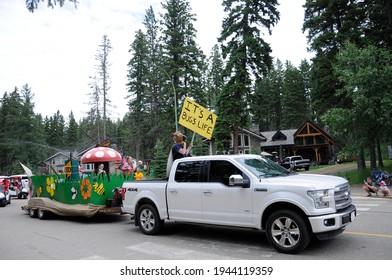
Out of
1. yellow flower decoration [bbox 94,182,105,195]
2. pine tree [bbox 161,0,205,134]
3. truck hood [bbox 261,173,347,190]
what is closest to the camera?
truck hood [bbox 261,173,347,190]

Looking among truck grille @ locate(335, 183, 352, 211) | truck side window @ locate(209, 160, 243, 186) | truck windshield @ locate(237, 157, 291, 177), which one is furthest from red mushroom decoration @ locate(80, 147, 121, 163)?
truck grille @ locate(335, 183, 352, 211)

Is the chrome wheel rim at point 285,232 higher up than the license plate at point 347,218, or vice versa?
the license plate at point 347,218

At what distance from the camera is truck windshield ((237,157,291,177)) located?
22.6 feet

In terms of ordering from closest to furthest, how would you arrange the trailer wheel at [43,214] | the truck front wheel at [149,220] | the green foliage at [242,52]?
the truck front wheel at [149,220] → the trailer wheel at [43,214] → the green foliage at [242,52]

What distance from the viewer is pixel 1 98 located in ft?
273

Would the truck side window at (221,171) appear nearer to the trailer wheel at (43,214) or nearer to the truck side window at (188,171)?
the truck side window at (188,171)

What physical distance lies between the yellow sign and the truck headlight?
17.0ft

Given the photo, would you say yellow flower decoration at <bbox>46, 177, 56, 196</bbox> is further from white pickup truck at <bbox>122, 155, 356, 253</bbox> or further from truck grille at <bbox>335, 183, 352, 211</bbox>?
truck grille at <bbox>335, 183, 352, 211</bbox>

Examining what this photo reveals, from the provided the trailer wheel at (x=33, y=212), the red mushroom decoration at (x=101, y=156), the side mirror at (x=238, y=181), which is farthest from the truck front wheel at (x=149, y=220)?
the red mushroom decoration at (x=101, y=156)

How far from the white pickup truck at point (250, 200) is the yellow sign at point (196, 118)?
2.80 m

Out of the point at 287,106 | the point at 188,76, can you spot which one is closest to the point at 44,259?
the point at 188,76

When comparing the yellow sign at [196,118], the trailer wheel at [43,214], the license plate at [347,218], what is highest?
the yellow sign at [196,118]

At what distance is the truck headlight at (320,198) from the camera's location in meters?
5.84

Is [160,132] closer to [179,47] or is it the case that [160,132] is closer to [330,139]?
Result: [179,47]
